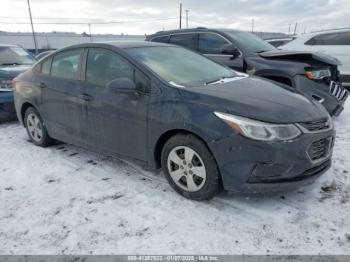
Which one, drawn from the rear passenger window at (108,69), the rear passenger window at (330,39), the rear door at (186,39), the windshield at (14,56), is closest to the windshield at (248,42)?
the rear door at (186,39)

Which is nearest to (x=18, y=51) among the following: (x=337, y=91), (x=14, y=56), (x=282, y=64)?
(x=14, y=56)

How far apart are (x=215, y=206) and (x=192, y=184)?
0.31 meters

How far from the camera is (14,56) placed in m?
7.99

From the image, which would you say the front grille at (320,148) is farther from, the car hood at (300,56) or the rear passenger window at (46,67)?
the rear passenger window at (46,67)

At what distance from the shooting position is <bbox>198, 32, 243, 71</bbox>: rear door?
6110mm

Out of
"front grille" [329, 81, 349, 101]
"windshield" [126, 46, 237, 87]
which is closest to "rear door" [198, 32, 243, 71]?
"front grille" [329, 81, 349, 101]

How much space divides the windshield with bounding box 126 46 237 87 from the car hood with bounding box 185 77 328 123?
1.13 ft

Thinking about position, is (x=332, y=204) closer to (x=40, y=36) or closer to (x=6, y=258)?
(x=6, y=258)

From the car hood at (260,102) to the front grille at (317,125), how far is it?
0.04 m

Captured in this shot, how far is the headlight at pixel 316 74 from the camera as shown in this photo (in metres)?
5.39

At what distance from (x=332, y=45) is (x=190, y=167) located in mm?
Answer: 7251

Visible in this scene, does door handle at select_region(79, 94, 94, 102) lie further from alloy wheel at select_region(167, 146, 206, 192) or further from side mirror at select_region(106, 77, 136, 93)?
alloy wheel at select_region(167, 146, 206, 192)

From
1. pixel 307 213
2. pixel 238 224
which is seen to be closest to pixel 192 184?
pixel 238 224

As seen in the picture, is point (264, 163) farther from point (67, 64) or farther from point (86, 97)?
point (67, 64)
